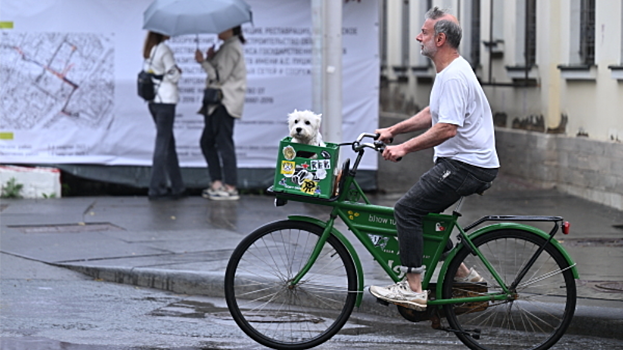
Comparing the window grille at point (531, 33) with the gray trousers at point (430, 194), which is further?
the window grille at point (531, 33)

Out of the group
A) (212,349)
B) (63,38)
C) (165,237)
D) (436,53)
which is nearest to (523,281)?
(436,53)

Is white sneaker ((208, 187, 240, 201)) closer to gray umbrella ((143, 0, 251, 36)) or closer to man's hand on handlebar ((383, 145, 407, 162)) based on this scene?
gray umbrella ((143, 0, 251, 36))

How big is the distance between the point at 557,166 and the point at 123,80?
5594 mm

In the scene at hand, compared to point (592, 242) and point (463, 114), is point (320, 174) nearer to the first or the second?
point (463, 114)

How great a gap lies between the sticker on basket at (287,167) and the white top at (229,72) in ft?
20.4

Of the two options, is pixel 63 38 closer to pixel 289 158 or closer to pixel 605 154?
pixel 605 154

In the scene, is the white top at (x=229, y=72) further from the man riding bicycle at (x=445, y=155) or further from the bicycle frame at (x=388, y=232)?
the man riding bicycle at (x=445, y=155)

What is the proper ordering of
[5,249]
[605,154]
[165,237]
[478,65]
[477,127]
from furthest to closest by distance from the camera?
1. [478,65]
2. [605,154]
3. [165,237]
4. [5,249]
5. [477,127]

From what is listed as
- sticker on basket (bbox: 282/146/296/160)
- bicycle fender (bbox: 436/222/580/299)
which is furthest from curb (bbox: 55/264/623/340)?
sticker on basket (bbox: 282/146/296/160)

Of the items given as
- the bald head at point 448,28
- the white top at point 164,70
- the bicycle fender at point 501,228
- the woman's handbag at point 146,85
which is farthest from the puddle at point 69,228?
the bald head at point 448,28

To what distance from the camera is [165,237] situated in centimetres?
902

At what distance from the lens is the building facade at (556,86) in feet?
36.4

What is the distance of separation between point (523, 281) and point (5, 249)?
4758mm

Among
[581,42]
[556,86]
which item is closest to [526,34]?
[556,86]
